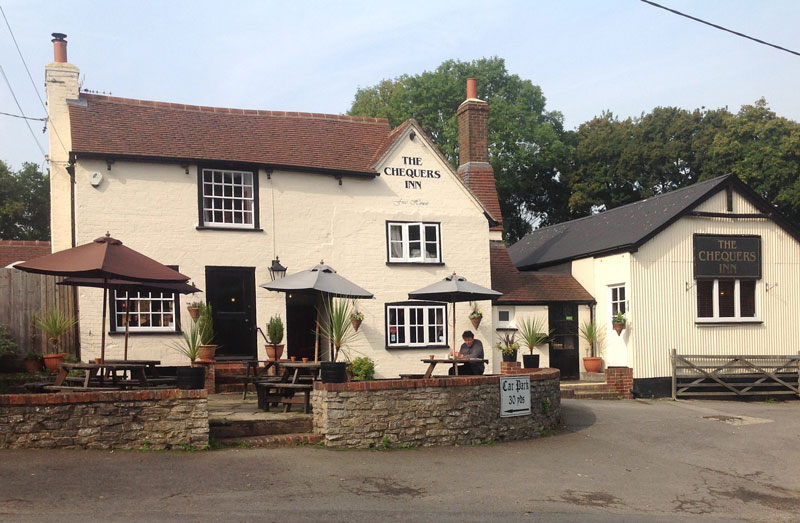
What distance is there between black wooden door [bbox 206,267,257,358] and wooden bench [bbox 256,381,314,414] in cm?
553

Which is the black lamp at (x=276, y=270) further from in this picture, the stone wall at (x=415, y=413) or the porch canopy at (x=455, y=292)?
the stone wall at (x=415, y=413)

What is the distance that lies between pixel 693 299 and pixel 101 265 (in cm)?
1618

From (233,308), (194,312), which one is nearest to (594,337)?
(233,308)

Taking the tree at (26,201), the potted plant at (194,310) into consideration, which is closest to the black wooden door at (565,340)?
the potted plant at (194,310)

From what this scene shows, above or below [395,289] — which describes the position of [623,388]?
below

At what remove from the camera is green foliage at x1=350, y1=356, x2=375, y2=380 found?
18.5 metres

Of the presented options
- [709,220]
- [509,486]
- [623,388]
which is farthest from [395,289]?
[509,486]

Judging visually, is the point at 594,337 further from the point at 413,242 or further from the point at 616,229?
the point at 413,242

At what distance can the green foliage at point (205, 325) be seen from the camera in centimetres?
1717

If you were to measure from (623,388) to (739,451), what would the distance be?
706 cm

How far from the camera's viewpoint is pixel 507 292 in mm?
21859

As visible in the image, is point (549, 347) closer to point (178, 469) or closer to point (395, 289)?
point (395, 289)

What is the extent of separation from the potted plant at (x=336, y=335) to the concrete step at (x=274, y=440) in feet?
2.82

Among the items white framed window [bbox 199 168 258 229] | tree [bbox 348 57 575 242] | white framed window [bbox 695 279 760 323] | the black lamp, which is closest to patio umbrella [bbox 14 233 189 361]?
the black lamp
